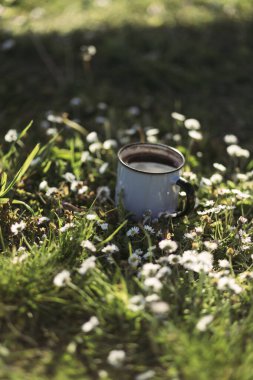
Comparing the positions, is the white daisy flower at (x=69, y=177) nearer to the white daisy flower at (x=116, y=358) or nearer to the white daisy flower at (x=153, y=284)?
the white daisy flower at (x=153, y=284)

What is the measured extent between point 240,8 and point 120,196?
372cm

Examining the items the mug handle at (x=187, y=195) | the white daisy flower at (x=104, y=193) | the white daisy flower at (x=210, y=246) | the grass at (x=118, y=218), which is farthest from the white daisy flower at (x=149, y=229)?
the white daisy flower at (x=104, y=193)

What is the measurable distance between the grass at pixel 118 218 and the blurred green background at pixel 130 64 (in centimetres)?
2

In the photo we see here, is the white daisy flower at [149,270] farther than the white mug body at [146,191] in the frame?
No

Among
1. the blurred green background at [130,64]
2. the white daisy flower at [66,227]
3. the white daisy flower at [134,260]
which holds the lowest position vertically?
the blurred green background at [130,64]

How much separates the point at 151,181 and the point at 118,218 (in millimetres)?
301

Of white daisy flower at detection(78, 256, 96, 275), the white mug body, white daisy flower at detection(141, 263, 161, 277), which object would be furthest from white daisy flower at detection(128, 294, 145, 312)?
the white mug body

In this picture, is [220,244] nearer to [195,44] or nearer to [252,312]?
[252,312]

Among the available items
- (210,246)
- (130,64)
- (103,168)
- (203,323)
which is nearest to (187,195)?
(210,246)

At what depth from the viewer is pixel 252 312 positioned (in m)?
2.15

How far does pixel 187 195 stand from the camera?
263cm

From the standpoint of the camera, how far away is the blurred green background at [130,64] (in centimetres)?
410

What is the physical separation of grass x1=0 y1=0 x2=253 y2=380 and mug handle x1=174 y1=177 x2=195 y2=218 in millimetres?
95

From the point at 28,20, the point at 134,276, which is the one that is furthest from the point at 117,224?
the point at 28,20
